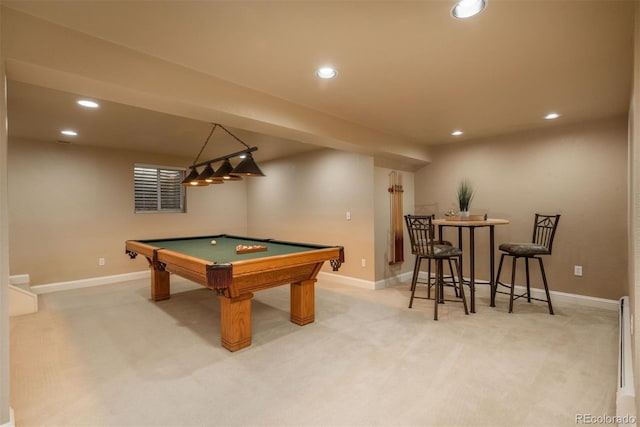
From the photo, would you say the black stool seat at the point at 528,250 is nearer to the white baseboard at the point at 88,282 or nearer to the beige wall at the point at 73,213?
the beige wall at the point at 73,213

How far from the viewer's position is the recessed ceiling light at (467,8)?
64.0 inches

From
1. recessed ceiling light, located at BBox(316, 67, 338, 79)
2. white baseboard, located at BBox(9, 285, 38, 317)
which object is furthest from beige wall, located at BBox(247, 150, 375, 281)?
white baseboard, located at BBox(9, 285, 38, 317)

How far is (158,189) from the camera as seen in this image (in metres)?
5.91

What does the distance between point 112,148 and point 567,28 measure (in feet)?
19.9

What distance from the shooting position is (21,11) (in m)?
1.69

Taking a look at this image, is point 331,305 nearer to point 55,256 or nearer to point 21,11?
point 21,11

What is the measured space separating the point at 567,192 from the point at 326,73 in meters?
3.46

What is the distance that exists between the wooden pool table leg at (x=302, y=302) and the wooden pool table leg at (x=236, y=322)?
62 cm

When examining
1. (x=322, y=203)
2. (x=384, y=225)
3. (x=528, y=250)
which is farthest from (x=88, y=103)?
(x=528, y=250)

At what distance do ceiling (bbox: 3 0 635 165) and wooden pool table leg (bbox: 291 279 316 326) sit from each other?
1.86 m

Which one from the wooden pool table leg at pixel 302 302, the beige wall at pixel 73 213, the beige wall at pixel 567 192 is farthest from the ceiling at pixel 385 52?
the wooden pool table leg at pixel 302 302

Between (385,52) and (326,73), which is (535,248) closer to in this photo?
(385,52)

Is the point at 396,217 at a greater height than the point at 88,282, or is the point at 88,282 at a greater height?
the point at 396,217

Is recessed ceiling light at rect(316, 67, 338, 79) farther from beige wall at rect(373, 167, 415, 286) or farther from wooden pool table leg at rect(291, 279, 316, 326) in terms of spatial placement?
beige wall at rect(373, 167, 415, 286)
